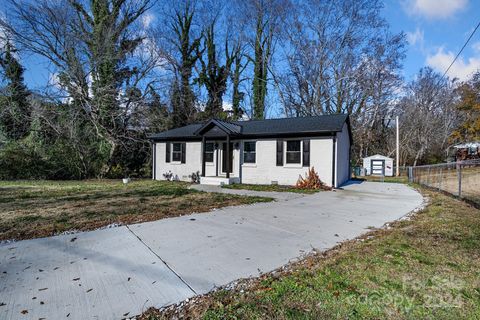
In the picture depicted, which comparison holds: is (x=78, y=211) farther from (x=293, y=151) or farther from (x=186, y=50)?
(x=186, y=50)

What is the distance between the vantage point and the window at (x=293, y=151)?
13.6 meters

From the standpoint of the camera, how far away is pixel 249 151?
49.4 feet

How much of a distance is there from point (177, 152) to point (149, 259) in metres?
14.0

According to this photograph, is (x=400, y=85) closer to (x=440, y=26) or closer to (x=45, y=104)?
(x=440, y=26)

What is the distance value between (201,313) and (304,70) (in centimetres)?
2716

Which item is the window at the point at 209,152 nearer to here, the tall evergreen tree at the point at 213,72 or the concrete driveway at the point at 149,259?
the concrete driveway at the point at 149,259

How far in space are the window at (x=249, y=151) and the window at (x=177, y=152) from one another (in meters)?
4.53

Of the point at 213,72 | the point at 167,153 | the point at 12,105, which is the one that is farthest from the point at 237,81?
the point at 12,105

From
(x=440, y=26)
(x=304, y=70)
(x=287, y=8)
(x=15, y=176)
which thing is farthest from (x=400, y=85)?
(x=15, y=176)

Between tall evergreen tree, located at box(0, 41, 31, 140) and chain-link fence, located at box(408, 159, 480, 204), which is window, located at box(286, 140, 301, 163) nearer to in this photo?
chain-link fence, located at box(408, 159, 480, 204)

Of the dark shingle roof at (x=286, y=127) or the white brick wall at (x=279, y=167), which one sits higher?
the dark shingle roof at (x=286, y=127)

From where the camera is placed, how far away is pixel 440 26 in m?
12.8

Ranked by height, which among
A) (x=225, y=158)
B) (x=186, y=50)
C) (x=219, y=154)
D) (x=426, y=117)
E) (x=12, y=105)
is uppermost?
Result: (x=186, y=50)

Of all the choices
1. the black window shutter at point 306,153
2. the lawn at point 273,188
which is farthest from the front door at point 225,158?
the black window shutter at point 306,153
